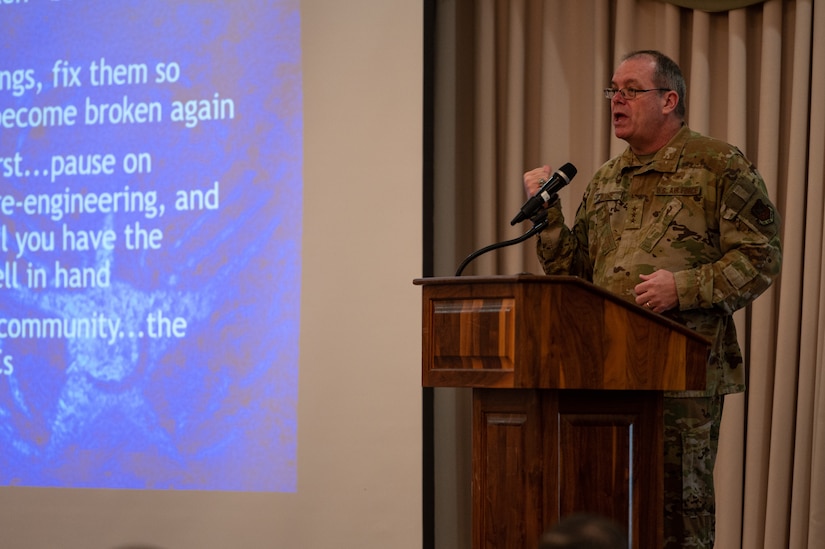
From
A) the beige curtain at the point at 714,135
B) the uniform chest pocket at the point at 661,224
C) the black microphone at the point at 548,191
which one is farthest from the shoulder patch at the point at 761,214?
the beige curtain at the point at 714,135

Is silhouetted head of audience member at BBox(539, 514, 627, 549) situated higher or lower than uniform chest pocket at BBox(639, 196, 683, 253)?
lower

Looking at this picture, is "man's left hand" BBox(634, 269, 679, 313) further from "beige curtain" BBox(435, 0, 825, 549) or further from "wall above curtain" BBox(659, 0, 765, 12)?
"wall above curtain" BBox(659, 0, 765, 12)

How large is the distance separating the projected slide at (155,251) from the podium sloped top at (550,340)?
76.6 inches

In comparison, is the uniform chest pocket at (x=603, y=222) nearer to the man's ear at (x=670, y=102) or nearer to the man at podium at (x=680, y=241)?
the man at podium at (x=680, y=241)

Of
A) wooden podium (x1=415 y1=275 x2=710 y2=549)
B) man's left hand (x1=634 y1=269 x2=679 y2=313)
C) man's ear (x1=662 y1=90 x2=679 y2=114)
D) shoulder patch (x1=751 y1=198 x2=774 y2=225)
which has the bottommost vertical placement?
A: wooden podium (x1=415 y1=275 x2=710 y2=549)

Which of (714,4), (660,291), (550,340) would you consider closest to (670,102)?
(660,291)

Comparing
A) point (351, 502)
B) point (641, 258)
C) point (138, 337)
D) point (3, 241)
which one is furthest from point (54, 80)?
point (641, 258)

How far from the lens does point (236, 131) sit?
4246 mm

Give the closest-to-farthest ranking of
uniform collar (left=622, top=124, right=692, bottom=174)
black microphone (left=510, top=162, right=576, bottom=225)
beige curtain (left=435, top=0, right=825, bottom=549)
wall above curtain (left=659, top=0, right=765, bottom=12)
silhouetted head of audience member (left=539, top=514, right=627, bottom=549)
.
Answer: silhouetted head of audience member (left=539, top=514, right=627, bottom=549)
black microphone (left=510, top=162, right=576, bottom=225)
uniform collar (left=622, top=124, right=692, bottom=174)
beige curtain (left=435, top=0, right=825, bottom=549)
wall above curtain (left=659, top=0, right=765, bottom=12)

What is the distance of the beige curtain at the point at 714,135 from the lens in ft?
12.8

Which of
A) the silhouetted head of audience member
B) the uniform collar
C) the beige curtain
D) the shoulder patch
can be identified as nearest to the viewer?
the silhouetted head of audience member

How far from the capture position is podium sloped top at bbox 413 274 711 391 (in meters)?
2.21

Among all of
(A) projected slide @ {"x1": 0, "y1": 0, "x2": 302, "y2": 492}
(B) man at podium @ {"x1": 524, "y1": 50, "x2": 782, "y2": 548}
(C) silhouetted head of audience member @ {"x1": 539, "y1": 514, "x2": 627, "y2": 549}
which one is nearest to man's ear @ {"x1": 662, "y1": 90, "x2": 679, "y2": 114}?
(B) man at podium @ {"x1": 524, "y1": 50, "x2": 782, "y2": 548}

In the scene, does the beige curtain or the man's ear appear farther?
the beige curtain
